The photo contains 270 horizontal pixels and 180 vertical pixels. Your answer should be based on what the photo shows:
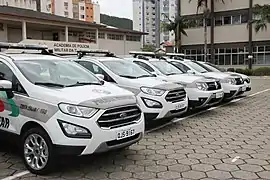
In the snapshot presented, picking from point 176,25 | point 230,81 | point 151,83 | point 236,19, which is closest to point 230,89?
point 230,81

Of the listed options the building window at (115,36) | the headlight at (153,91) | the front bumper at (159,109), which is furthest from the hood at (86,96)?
the building window at (115,36)

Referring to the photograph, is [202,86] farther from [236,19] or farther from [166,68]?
[236,19]

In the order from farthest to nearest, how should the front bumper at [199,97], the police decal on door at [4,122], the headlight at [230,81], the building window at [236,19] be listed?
the building window at [236,19] < the headlight at [230,81] < the front bumper at [199,97] < the police decal on door at [4,122]

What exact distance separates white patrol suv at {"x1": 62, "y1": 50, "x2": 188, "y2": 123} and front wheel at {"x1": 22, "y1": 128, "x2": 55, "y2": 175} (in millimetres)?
2787

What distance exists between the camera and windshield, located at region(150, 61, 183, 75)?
10453 mm

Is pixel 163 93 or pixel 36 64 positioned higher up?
pixel 36 64

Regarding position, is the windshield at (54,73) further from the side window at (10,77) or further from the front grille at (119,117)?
the front grille at (119,117)

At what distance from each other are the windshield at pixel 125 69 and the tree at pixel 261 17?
2470 centimetres

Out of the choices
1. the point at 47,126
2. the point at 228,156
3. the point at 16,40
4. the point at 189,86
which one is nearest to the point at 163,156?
the point at 228,156

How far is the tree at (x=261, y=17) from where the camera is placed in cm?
2975

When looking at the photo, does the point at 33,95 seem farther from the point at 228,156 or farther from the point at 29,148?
the point at 228,156

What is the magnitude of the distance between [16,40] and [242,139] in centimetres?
2685

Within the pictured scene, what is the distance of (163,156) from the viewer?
5.52m

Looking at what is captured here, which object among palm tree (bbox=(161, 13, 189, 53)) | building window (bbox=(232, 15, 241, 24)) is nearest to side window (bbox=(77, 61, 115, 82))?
palm tree (bbox=(161, 13, 189, 53))
